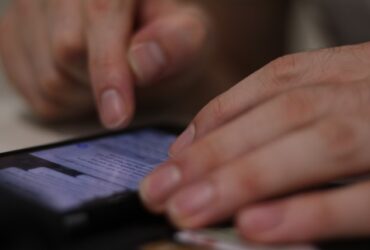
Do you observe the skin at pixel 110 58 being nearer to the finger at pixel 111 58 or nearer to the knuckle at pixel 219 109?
the finger at pixel 111 58

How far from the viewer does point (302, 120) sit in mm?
391

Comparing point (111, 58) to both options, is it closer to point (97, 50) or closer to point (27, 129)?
point (97, 50)

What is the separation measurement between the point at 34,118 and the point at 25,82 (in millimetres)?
48

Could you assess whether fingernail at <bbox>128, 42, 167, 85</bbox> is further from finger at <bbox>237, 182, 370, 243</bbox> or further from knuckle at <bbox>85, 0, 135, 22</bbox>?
finger at <bbox>237, 182, 370, 243</bbox>

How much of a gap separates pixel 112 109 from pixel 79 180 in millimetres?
171

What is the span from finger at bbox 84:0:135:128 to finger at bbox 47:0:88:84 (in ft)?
0.08

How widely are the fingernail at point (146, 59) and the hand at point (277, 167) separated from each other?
183 mm

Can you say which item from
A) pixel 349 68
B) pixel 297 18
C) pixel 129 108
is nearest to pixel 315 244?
pixel 349 68

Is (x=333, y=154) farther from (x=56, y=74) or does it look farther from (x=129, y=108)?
(x=56, y=74)

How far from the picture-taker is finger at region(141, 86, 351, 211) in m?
0.36

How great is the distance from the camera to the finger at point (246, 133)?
0.36m

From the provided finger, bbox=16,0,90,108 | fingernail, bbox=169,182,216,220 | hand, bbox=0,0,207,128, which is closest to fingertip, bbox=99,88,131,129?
hand, bbox=0,0,207,128

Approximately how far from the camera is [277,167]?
354 mm

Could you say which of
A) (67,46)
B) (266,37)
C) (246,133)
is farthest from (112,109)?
(266,37)
